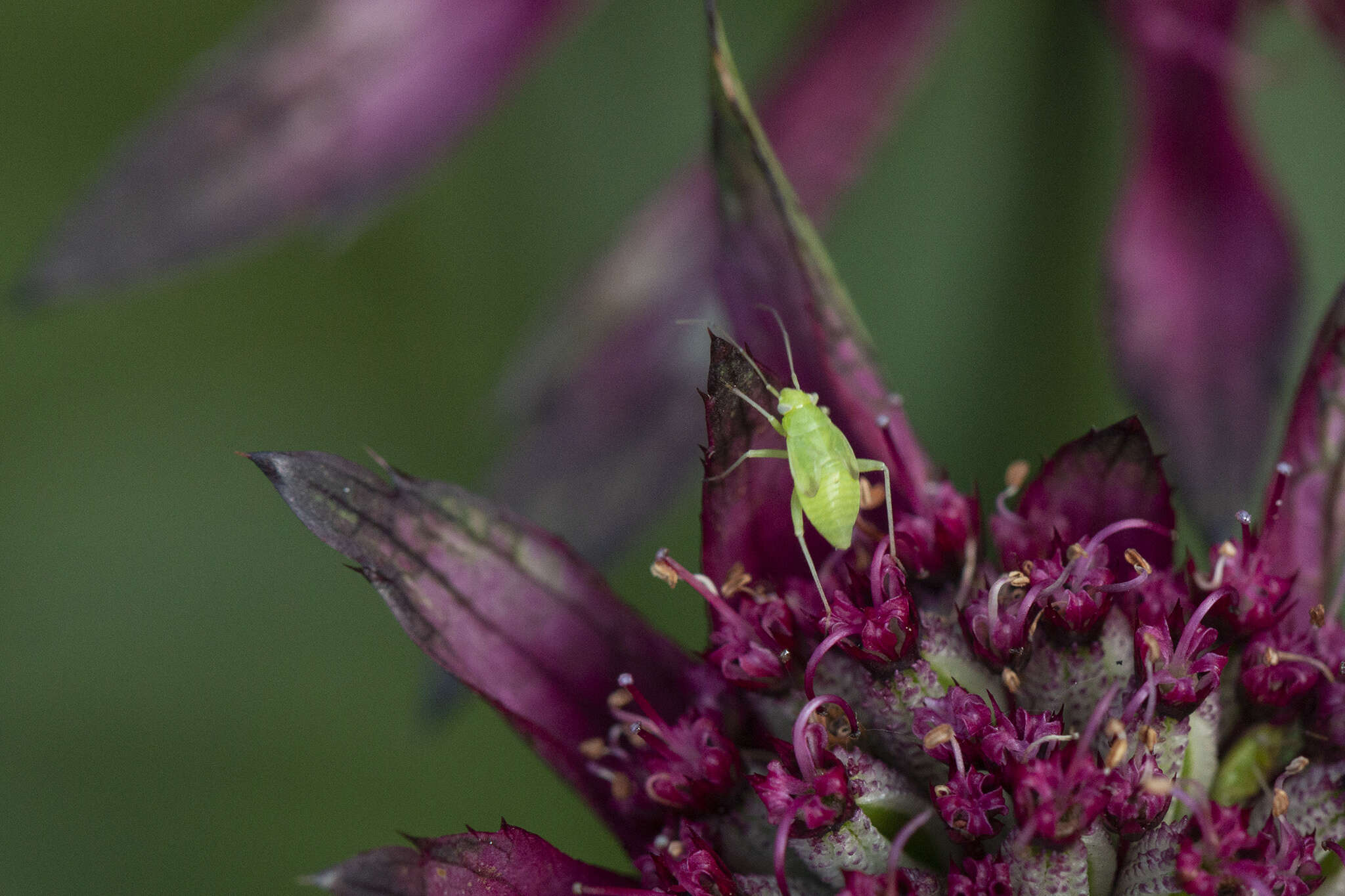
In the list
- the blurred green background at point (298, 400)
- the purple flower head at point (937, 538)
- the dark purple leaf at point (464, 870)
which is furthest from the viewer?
the blurred green background at point (298, 400)

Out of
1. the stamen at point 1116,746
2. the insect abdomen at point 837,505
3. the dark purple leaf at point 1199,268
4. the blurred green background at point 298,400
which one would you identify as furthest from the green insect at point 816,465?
the blurred green background at point 298,400

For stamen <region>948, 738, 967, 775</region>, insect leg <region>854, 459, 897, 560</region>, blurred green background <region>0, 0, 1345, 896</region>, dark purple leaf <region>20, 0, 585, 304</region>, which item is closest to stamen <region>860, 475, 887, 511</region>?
insect leg <region>854, 459, 897, 560</region>

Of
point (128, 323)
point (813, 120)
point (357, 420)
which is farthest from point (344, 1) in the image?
point (128, 323)

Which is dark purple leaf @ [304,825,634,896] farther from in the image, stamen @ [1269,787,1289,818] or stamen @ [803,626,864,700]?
stamen @ [1269,787,1289,818]

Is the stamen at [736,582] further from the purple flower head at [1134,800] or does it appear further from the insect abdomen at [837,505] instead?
the purple flower head at [1134,800]

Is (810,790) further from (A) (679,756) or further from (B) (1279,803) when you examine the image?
(B) (1279,803)

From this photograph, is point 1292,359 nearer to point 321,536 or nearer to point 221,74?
point 321,536
